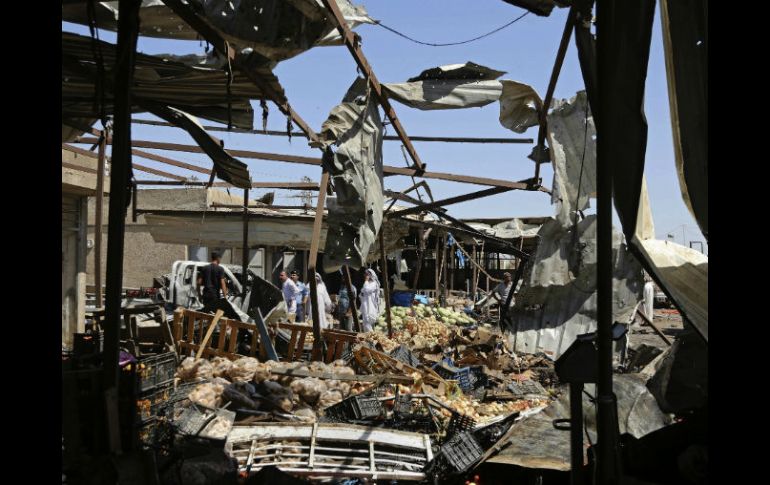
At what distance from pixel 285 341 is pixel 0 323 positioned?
9.17 metres

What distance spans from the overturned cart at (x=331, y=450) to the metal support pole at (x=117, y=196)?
2211 mm

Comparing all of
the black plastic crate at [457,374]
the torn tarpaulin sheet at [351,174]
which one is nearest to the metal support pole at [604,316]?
the torn tarpaulin sheet at [351,174]

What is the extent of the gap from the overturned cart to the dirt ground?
8440 millimetres

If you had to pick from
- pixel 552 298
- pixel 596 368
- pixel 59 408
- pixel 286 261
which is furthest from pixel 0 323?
pixel 286 261

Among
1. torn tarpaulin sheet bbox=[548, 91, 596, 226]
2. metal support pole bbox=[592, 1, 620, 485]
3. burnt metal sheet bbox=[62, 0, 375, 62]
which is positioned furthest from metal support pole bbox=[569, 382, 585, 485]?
torn tarpaulin sheet bbox=[548, 91, 596, 226]

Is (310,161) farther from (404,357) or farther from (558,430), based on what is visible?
(558,430)

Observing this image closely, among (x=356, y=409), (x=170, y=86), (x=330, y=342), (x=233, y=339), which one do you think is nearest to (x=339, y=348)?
(x=330, y=342)

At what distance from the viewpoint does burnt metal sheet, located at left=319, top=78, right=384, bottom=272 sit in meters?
7.10

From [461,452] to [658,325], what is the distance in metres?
18.3

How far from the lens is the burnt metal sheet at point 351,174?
7102 mm

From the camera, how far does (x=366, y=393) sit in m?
7.58

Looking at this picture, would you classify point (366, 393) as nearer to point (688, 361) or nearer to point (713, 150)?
point (688, 361)

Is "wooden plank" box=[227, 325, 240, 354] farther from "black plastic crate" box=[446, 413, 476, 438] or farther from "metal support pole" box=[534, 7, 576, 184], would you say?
"metal support pole" box=[534, 7, 576, 184]

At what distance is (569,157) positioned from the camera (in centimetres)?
865
